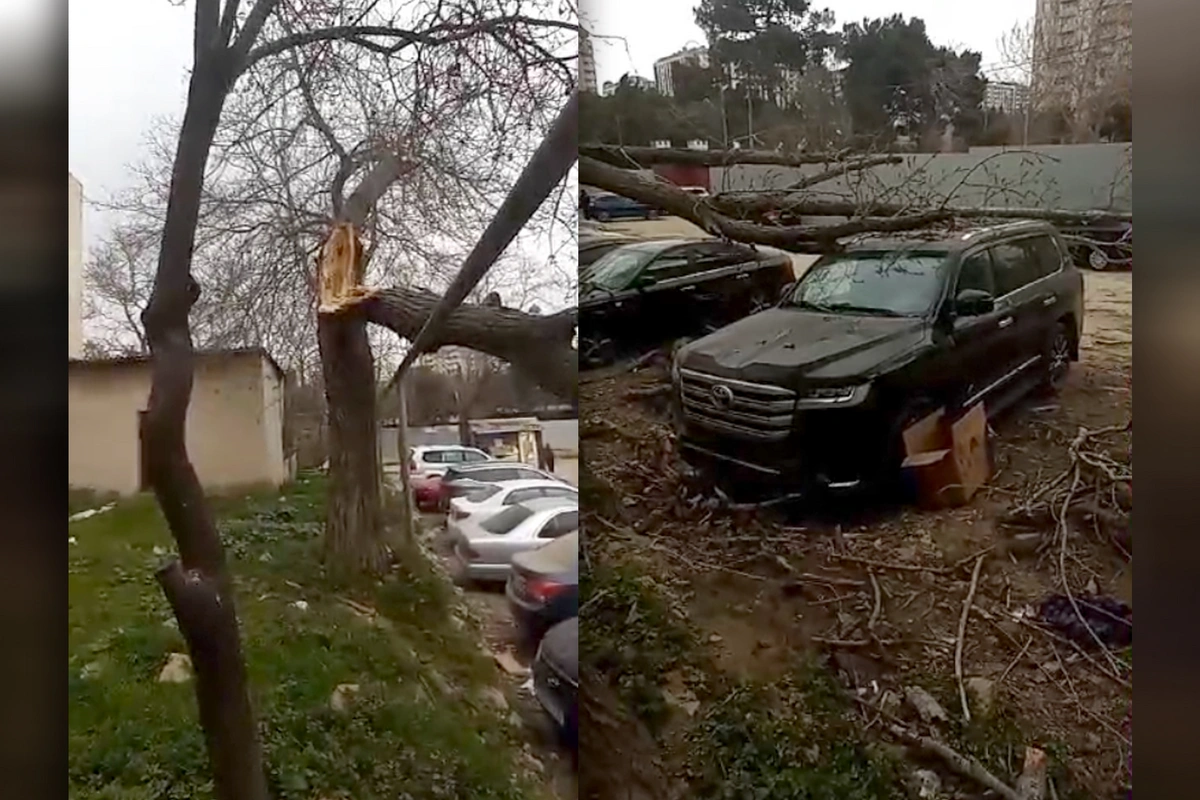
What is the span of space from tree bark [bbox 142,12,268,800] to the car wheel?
2.34 meters

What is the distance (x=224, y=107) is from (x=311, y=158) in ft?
0.90

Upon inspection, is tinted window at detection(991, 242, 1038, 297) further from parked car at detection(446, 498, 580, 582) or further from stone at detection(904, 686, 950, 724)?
parked car at detection(446, 498, 580, 582)

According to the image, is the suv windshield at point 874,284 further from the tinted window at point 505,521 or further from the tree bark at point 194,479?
the tree bark at point 194,479

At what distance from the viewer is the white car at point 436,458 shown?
3033mm

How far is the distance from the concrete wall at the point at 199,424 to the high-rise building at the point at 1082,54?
2292 mm

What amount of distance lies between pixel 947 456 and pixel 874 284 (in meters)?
0.53

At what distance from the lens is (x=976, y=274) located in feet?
9.62

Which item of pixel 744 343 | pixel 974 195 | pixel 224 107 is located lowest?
pixel 744 343

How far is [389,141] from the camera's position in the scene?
119 inches

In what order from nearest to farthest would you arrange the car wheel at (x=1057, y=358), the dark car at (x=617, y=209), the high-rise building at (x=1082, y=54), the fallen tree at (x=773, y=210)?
the high-rise building at (x=1082, y=54)
the car wheel at (x=1057, y=358)
the fallen tree at (x=773, y=210)
the dark car at (x=617, y=209)

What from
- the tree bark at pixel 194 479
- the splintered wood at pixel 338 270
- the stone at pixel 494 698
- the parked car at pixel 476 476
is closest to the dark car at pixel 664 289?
the parked car at pixel 476 476

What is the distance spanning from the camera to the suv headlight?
2.96 metres
